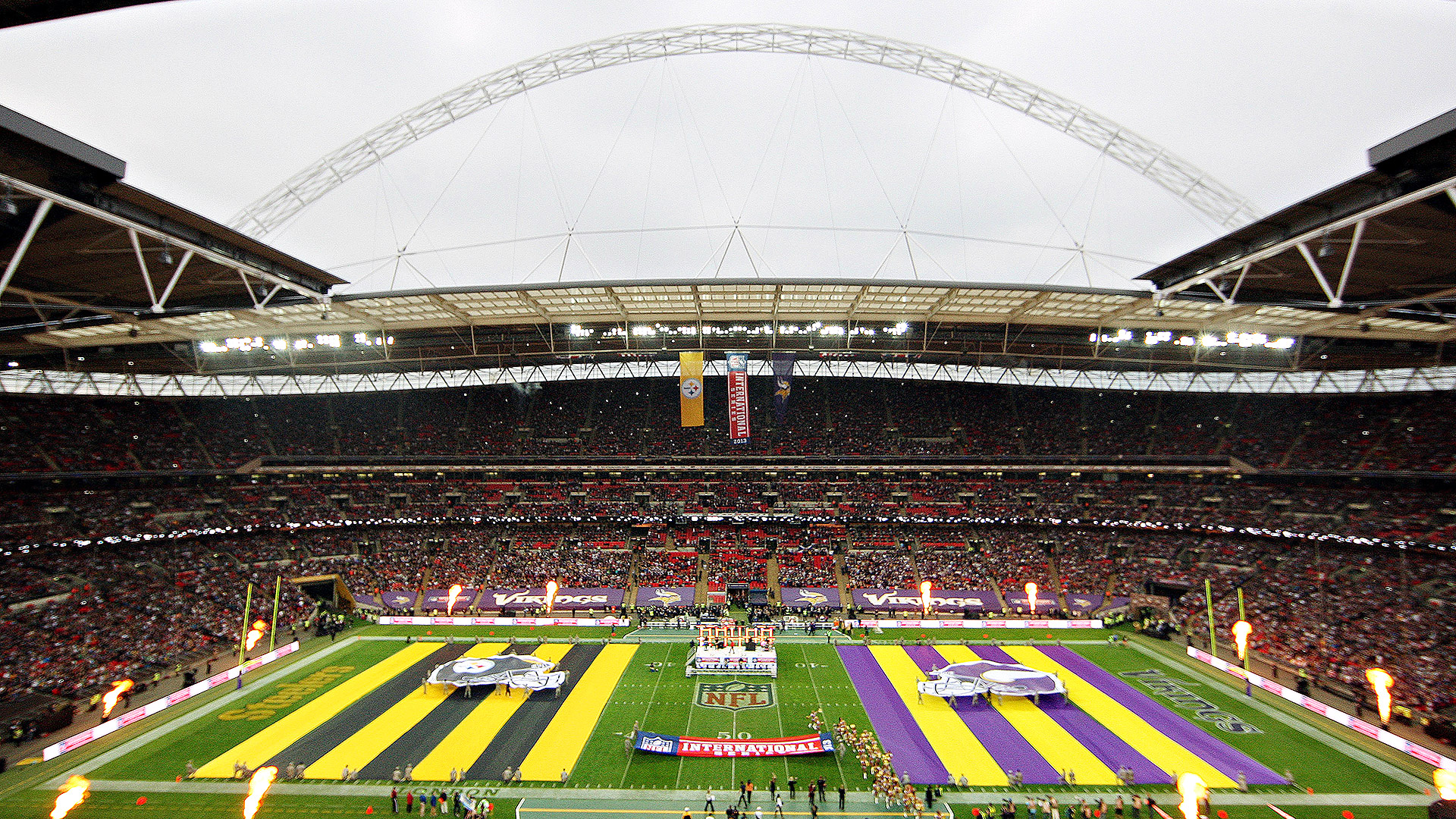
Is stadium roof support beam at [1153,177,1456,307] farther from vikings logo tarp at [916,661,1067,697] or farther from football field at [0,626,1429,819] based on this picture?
vikings logo tarp at [916,661,1067,697]

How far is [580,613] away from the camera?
4175cm

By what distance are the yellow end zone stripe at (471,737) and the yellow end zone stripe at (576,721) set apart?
219 cm

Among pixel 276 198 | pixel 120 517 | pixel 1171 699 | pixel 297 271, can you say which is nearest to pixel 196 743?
pixel 297 271

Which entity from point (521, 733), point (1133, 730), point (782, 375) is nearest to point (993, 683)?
point (1133, 730)

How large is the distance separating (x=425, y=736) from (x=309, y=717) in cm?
653

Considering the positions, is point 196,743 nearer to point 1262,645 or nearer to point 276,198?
point 276,198

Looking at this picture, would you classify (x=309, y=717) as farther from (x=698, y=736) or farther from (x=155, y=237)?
(x=155, y=237)

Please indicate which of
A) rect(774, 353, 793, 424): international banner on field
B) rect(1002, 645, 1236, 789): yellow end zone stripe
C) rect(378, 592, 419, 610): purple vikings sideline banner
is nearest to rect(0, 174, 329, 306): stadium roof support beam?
rect(378, 592, 419, 610): purple vikings sideline banner

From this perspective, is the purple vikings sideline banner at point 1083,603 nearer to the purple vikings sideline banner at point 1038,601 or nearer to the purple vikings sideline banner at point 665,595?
the purple vikings sideline banner at point 1038,601

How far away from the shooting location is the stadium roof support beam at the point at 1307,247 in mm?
16188

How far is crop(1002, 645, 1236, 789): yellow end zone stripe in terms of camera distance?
21078 mm

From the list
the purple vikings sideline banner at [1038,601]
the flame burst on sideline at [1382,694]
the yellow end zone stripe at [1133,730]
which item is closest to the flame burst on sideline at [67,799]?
the yellow end zone stripe at [1133,730]

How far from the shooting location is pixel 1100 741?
75.7 ft

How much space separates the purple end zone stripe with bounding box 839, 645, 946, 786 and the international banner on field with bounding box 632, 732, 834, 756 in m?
2.76
